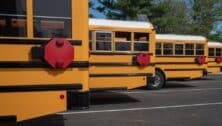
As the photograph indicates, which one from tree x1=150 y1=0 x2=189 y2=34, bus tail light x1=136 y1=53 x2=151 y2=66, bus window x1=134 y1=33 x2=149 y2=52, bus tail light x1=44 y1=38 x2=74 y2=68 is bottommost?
bus tail light x1=136 y1=53 x2=151 y2=66

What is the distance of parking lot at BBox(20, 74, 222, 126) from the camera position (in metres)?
9.47

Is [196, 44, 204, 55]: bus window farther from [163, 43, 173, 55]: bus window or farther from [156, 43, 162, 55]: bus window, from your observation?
[156, 43, 162, 55]: bus window

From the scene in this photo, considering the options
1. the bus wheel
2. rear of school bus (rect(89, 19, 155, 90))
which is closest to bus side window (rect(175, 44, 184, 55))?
the bus wheel

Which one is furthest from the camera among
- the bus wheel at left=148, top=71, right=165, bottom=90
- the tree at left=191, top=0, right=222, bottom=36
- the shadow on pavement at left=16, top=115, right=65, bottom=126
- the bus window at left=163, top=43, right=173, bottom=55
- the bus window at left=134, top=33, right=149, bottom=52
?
the tree at left=191, top=0, right=222, bottom=36

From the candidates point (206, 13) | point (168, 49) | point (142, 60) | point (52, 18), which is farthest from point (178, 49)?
point (206, 13)

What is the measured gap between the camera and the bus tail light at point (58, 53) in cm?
590

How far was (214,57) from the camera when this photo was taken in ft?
75.0

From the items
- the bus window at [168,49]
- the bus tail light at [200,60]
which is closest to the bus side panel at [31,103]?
the bus window at [168,49]

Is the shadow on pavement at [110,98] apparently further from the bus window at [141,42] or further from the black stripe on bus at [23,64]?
the black stripe on bus at [23,64]

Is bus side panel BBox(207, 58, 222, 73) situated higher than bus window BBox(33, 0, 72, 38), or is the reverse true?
bus window BBox(33, 0, 72, 38)

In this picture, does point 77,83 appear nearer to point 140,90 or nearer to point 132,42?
point 132,42

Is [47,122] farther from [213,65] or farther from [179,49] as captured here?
[213,65]

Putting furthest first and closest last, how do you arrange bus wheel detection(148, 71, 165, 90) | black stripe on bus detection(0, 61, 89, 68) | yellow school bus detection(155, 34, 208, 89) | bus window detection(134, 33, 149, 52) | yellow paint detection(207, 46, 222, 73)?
1. yellow paint detection(207, 46, 222, 73)
2. yellow school bus detection(155, 34, 208, 89)
3. bus wheel detection(148, 71, 165, 90)
4. bus window detection(134, 33, 149, 52)
5. black stripe on bus detection(0, 61, 89, 68)

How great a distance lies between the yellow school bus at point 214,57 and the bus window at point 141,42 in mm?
10225
